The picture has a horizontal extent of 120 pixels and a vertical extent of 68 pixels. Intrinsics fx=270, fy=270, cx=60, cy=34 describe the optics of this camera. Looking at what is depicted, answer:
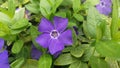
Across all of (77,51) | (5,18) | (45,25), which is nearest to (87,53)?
(77,51)

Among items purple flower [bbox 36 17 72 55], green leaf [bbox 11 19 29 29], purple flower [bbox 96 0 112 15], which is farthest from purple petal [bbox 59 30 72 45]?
purple flower [bbox 96 0 112 15]

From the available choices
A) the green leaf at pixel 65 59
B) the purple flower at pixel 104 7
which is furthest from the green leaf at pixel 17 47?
the purple flower at pixel 104 7

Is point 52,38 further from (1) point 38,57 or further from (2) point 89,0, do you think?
(2) point 89,0

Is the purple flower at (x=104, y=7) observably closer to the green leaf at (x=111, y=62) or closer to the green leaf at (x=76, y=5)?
the green leaf at (x=76, y=5)

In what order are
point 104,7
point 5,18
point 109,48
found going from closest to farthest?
point 109,48 < point 5,18 < point 104,7

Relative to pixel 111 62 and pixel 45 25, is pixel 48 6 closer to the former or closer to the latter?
pixel 45 25

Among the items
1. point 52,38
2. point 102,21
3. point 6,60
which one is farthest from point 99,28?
point 6,60

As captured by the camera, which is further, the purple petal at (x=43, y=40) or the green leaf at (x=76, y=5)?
the green leaf at (x=76, y=5)

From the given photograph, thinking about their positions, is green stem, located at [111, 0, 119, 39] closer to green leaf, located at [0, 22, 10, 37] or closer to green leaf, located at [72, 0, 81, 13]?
green leaf, located at [72, 0, 81, 13]
